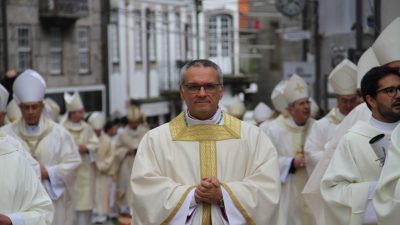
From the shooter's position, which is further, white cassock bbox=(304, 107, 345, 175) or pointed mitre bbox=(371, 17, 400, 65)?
white cassock bbox=(304, 107, 345, 175)

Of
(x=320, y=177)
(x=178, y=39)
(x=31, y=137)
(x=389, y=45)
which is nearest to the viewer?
(x=389, y=45)

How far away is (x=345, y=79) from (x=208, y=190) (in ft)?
13.7

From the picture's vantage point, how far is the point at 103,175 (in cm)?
1817

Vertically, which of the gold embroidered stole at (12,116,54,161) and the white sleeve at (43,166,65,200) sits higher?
the gold embroidered stole at (12,116,54,161)

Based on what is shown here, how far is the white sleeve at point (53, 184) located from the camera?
31.4ft

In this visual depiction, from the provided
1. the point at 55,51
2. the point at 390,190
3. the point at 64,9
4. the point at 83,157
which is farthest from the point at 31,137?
the point at 55,51

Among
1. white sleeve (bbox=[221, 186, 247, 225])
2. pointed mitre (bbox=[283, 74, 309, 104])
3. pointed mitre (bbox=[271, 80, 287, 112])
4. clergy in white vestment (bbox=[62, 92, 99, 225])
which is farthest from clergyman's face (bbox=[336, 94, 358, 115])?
clergy in white vestment (bbox=[62, 92, 99, 225])

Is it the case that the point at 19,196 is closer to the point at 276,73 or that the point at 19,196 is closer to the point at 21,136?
the point at 21,136

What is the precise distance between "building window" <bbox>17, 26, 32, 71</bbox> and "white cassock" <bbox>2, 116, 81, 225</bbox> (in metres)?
20.0

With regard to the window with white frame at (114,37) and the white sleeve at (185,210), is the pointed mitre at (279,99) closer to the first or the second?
the white sleeve at (185,210)

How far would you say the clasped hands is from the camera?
240 inches

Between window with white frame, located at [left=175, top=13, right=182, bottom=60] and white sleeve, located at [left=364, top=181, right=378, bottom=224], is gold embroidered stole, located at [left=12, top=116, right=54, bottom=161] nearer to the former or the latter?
white sleeve, located at [left=364, top=181, right=378, bottom=224]

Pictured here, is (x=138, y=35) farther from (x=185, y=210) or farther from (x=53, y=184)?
(x=185, y=210)

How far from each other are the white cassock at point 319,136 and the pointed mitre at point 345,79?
1.16 ft
